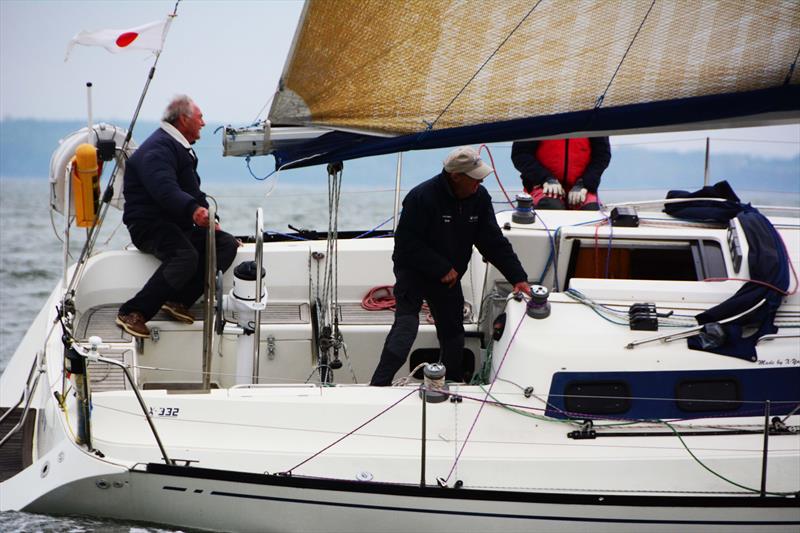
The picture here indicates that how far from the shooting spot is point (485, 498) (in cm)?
405

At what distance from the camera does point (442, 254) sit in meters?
4.93

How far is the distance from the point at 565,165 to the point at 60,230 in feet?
42.7

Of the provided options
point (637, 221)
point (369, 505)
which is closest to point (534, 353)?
point (369, 505)

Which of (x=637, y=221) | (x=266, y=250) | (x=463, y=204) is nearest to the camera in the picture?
(x=463, y=204)

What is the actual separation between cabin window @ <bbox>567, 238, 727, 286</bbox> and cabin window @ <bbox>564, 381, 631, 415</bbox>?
1.03 m

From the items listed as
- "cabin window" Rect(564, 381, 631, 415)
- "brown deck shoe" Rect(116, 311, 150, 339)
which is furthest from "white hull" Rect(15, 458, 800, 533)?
"brown deck shoe" Rect(116, 311, 150, 339)

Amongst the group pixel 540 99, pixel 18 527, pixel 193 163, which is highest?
pixel 540 99

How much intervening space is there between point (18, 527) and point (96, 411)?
580mm

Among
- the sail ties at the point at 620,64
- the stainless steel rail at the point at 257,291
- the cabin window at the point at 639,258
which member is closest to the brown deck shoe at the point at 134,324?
the stainless steel rail at the point at 257,291

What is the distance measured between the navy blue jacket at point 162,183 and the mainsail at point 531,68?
119cm

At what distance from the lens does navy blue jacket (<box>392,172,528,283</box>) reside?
481 centimetres

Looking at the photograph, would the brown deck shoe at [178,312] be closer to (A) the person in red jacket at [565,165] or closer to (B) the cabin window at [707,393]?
(A) the person in red jacket at [565,165]

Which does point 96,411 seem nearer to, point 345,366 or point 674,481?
point 345,366

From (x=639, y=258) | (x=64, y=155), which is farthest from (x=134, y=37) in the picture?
(x=639, y=258)
